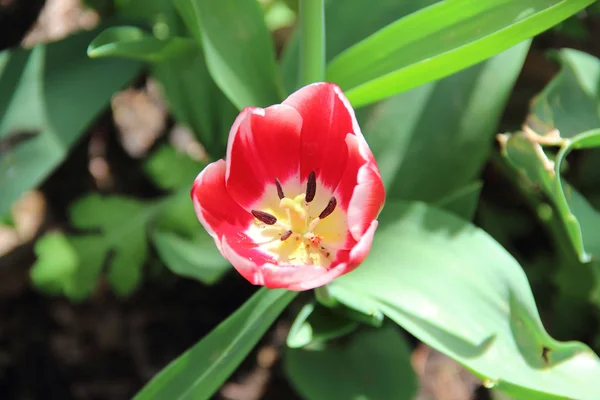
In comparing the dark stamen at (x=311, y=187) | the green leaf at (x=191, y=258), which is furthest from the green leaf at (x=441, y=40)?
the green leaf at (x=191, y=258)

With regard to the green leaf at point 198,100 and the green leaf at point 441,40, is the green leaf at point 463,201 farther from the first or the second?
the green leaf at point 198,100

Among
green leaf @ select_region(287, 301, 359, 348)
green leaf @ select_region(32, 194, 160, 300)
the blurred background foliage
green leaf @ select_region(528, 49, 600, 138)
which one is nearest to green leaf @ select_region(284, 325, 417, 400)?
the blurred background foliage

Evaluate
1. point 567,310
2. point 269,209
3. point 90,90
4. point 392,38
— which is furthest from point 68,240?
point 567,310

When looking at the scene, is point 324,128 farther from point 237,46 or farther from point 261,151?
point 237,46

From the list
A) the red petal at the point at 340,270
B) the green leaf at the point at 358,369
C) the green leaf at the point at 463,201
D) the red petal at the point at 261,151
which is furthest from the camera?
the green leaf at the point at 358,369

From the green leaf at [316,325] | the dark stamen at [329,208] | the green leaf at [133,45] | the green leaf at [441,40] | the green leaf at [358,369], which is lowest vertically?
the green leaf at [358,369]

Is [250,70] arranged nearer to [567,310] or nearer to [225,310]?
[225,310]

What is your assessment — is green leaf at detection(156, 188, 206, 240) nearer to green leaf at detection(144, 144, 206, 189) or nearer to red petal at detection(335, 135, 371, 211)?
green leaf at detection(144, 144, 206, 189)
